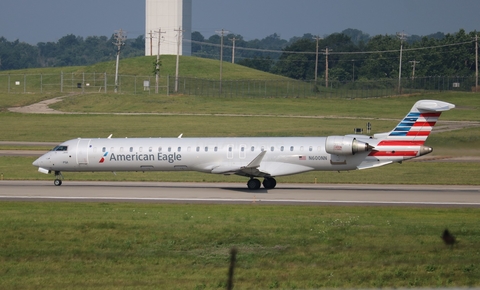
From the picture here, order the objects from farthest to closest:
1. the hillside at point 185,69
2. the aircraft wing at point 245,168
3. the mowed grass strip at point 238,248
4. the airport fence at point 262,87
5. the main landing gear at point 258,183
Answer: the hillside at point 185,69
the airport fence at point 262,87
the main landing gear at point 258,183
the aircraft wing at point 245,168
the mowed grass strip at point 238,248

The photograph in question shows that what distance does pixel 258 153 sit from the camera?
113 feet

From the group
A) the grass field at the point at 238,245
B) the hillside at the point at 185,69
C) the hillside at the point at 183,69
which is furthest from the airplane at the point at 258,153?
the hillside at the point at 185,69

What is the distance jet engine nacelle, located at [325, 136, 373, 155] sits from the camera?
32844 mm

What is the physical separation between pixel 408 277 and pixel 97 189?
69.8ft

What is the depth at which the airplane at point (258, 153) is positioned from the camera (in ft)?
107

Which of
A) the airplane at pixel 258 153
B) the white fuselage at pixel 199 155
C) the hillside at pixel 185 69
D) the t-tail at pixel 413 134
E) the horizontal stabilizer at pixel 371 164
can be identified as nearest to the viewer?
the t-tail at pixel 413 134

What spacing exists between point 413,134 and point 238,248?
16.2 meters

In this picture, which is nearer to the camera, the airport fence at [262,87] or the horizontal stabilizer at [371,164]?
the horizontal stabilizer at [371,164]

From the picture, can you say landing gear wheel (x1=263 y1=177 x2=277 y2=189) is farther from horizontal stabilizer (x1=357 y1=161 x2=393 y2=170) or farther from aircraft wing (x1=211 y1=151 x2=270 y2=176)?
horizontal stabilizer (x1=357 y1=161 x2=393 y2=170)

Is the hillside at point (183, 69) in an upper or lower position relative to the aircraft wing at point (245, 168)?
upper

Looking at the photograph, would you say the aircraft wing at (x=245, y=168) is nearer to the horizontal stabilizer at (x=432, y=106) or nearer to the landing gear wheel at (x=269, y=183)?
the landing gear wheel at (x=269, y=183)

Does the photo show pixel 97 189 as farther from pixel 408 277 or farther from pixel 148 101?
pixel 148 101

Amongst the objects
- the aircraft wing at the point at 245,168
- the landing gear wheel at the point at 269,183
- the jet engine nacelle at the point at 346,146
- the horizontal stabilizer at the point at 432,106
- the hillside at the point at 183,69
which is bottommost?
the landing gear wheel at the point at 269,183

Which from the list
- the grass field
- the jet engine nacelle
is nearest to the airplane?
the jet engine nacelle
